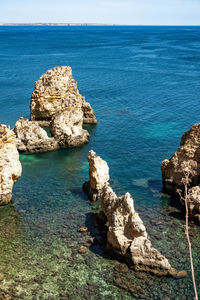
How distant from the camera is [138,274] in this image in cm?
2312

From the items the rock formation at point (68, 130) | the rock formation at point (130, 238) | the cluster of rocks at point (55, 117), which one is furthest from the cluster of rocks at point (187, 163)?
the cluster of rocks at point (55, 117)

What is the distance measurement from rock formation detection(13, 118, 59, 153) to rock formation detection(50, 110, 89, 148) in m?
1.43

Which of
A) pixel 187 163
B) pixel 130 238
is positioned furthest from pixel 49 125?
pixel 130 238

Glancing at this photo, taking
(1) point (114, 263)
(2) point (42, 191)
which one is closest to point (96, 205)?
(2) point (42, 191)

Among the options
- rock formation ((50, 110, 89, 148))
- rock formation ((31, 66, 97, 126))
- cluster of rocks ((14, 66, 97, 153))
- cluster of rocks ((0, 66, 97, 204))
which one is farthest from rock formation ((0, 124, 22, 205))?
rock formation ((31, 66, 97, 126))

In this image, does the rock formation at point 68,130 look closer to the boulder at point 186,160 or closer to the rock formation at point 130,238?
the boulder at point 186,160

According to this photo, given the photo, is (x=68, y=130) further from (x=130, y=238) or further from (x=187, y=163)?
(x=130, y=238)

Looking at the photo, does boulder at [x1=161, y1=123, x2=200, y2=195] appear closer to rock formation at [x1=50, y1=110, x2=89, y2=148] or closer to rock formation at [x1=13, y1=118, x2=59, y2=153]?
rock formation at [x1=50, y1=110, x2=89, y2=148]

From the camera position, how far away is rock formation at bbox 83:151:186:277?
23219 mm

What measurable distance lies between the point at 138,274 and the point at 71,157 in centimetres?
2314

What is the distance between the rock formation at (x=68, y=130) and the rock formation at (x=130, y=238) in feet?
62.1

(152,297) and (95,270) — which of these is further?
(95,270)

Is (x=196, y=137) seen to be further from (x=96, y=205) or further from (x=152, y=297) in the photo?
(x=152, y=297)

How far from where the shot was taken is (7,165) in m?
32.2
